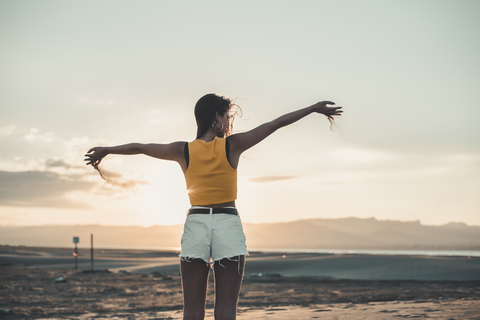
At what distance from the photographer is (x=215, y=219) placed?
2600 mm

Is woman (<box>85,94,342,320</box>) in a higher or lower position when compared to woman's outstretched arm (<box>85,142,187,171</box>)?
lower

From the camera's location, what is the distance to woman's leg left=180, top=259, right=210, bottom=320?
265cm

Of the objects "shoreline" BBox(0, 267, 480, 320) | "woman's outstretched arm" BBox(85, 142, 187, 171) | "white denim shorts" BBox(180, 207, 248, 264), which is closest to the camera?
"white denim shorts" BBox(180, 207, 248, 264)

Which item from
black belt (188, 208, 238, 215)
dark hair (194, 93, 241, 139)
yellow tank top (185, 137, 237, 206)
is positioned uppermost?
dark hair (194, 93, 241, 139)

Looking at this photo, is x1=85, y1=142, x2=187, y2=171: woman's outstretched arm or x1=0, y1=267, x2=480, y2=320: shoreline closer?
x1=85, y1=142, x2=187, y2=171: woman's outstretched arm

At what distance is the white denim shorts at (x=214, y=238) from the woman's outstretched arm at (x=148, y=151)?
42cm

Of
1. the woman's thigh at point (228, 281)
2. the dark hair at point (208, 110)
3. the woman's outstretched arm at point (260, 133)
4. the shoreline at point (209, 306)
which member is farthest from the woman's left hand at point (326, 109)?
the shoreline at point (209, 306)

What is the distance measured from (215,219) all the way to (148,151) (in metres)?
0.72

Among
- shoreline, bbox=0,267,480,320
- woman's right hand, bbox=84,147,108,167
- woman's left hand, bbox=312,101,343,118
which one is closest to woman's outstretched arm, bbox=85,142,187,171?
woman's right hand, bbox=84,147,108,167

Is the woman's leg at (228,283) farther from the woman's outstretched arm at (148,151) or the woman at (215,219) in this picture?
the woman's outstretched arm at (148,151)

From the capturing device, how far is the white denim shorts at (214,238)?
2582 mm

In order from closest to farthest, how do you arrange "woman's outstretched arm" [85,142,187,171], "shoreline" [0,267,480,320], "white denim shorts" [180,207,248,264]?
1. "white denim shorts" [180,207,248,264]
2. "woman's outstretched arm" [85,142,187,171]
3. "shoreline" [0,267,480,320]

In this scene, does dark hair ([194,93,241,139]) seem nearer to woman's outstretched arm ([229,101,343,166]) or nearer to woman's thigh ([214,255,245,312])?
woman's outstretched arm ([229,101,343,166])

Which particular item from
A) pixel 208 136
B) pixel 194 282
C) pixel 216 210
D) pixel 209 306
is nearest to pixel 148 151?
pixel 208 136
